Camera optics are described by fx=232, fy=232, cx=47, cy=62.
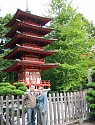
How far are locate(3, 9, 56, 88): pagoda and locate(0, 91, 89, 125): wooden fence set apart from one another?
50.2 feet

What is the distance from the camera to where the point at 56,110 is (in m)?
7.85

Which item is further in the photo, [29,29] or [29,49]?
[29,29]

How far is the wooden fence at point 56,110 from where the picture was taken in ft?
21.4

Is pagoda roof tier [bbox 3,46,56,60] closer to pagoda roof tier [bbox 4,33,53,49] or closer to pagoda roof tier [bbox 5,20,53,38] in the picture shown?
pagoda roof tier [bbox 4,33,53,49]

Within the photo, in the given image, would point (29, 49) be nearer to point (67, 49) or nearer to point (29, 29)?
point (29, 29)

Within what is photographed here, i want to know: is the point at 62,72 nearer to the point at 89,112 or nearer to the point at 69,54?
the point at 69,54

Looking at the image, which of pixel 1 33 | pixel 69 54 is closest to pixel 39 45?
pixel 69 54

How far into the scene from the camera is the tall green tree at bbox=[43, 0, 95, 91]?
85.2 ft

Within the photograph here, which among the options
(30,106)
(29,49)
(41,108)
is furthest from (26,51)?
(30,106)

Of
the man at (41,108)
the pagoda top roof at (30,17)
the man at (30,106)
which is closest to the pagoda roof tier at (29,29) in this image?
the pagoda top roof at (30,17)

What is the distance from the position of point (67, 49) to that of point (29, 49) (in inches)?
178

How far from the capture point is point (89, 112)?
386 inches

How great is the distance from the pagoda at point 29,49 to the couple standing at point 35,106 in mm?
17000

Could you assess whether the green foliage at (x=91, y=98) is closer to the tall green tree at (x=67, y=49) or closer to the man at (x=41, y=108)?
the man at (x=41, y=108)
